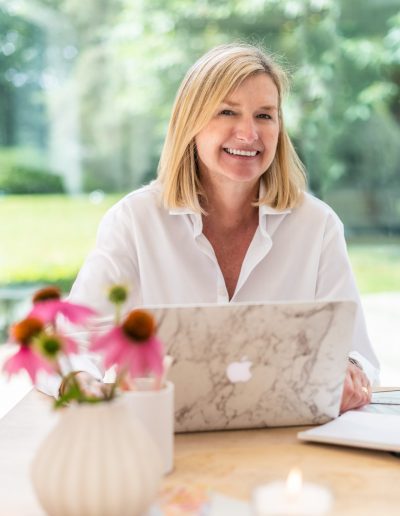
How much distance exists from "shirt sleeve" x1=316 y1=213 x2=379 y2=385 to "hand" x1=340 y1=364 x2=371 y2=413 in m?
0.23

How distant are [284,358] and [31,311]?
0.47 meters

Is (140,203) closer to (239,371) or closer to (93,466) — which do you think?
(239,371)

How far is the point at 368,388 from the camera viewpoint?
5.68 feet

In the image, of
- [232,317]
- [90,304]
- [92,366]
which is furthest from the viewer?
[90,304]

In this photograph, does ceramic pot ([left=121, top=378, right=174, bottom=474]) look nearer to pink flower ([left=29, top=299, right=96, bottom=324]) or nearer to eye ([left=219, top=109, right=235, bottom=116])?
pink flower ([left=29, top=299, right=96, bottom=324])

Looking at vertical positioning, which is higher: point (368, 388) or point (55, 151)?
point (55, 151)

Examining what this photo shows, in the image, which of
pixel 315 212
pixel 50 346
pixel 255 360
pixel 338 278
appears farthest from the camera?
pixel 315 212

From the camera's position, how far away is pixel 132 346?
107 cm

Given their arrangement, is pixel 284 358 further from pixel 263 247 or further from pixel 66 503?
pixel 263 247

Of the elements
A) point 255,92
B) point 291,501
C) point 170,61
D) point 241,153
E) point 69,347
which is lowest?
point 291,501

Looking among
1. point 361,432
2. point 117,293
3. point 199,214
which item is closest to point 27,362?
point 117,293

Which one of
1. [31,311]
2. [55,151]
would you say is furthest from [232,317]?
[55,151]

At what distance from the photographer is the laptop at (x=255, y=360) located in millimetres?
1430

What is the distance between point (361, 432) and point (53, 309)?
599 mm
